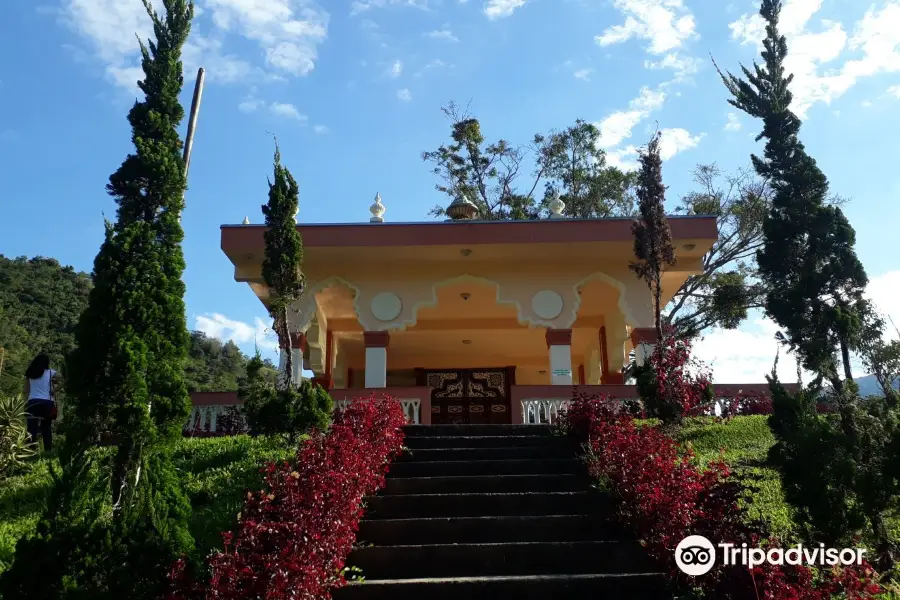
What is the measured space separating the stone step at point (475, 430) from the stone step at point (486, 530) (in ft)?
9.07

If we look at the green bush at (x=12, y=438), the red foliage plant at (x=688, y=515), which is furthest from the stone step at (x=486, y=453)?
the green bush at (x=12, y=438)

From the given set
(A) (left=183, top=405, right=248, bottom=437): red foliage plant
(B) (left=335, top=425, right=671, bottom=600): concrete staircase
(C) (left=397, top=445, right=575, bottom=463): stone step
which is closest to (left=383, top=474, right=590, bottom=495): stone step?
(B) (left=335, top=425, right=671, bottom=600): concrete staircase

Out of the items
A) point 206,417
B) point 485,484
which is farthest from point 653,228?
point 206,417

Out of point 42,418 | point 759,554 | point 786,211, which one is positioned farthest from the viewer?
point 42,418

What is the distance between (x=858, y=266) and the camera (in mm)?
7871

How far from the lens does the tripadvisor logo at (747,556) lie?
3.96 m

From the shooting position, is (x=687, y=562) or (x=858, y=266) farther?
(x=858, y=266)

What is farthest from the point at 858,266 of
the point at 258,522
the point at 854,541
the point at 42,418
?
the point at 42,418

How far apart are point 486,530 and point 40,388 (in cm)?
703

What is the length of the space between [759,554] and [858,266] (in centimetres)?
505

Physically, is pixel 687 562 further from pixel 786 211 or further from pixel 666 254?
pixel 666 254

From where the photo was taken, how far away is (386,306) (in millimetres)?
12570

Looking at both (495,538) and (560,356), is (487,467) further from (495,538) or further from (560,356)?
(560,356)

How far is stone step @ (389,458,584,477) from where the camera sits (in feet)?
23.0
